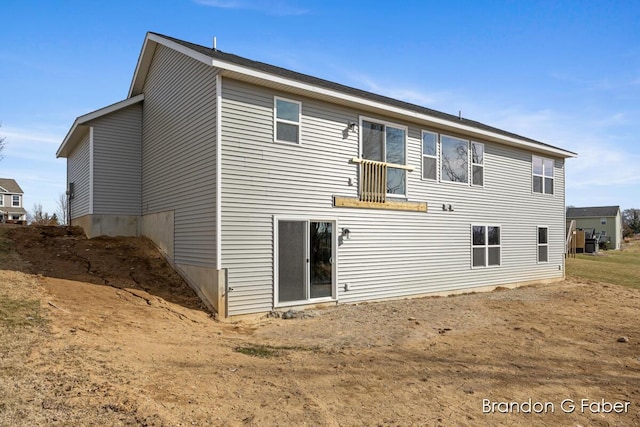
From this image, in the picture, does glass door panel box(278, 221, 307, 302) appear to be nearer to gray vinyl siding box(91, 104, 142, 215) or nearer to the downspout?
the downspout

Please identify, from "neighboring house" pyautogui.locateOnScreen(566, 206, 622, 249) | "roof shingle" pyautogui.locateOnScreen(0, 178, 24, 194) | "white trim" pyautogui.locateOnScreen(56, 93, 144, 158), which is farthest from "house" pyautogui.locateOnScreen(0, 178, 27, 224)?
"neighboring house" pyautogui.locateOnScreen(566, 206, 622, 249)

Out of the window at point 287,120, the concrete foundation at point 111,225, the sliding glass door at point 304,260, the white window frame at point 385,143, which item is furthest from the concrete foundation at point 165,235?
the white window frame at point 385,143

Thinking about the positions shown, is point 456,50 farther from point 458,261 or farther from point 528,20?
point 458,261

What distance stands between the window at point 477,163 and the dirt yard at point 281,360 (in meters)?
5.05

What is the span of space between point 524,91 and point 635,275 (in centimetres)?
1280

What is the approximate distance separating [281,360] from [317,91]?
20.0 ft

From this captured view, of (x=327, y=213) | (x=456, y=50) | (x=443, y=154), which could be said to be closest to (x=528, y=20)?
(x=456, y=50)

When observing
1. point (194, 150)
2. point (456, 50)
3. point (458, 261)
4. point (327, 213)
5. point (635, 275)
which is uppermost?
point (456, 50)

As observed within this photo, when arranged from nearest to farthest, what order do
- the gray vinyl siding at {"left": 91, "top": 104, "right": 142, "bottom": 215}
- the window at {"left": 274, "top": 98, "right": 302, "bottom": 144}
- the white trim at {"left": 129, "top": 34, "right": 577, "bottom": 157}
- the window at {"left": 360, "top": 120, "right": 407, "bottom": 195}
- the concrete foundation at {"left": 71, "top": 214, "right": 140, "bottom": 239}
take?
the white trim at {"left": 129, "top": 34, "right": 577, "bottom": 157}
the window at {"left": 274, "top": 98, "right": 302, "bottom": 144}
the window at {"left": 360, "top": 120, "right": 407, "bottom": 195}
the concrete foundation at {"left": 71, "top": 214, "right": 140, "bottom": 239}
the gray vinyl siding at {"left": 91, "top": 104, "right": 142, "bottom": 215}

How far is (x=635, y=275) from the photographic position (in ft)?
62.8

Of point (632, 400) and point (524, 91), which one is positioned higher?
point (524, 91)

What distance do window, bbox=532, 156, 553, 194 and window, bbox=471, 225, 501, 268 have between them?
11.0 feet

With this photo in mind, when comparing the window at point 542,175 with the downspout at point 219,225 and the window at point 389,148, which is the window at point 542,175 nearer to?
the window at point 389,148

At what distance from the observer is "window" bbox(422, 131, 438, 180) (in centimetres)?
1185
